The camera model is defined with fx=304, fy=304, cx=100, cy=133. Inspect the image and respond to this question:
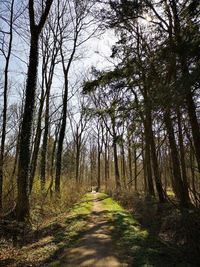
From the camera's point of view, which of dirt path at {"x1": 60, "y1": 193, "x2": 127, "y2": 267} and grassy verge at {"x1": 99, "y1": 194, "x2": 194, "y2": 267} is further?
grassy verge at {"x1": 99, "y1": 194, "x2": 194, "y2": 267}

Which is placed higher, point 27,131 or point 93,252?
point 27,131

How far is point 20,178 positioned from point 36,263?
4.90m

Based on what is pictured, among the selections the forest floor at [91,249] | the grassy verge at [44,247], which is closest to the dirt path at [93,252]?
the forest floor at [91,249]

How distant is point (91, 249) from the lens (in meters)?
7.91

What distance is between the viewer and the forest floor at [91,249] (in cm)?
671

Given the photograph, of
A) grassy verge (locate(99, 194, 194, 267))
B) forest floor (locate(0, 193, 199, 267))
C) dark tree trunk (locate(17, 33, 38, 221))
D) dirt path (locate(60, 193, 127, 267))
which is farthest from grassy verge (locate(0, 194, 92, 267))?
grassy verge (locate(99, 194, 194, 267))

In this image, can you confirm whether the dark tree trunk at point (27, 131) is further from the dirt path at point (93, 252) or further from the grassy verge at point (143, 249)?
the grassy verge at point (143, 249)

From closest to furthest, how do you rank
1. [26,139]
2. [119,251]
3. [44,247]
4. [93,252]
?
[93,252]
[119,251]
[44,247]
[26,139]

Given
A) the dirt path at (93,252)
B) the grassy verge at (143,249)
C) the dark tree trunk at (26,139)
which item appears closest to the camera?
the dirt path at (93,252)

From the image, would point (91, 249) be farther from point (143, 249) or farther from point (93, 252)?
point (143, 249)

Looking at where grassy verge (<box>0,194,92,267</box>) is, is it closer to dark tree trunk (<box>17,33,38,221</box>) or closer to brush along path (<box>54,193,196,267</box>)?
brush along path (<box>54,193,196,267</box>)

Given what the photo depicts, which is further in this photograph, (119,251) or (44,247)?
(44,247)

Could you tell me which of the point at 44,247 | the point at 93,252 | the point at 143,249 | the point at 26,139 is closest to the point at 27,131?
the point at 26,139

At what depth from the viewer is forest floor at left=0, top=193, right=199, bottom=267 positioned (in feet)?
22.0
